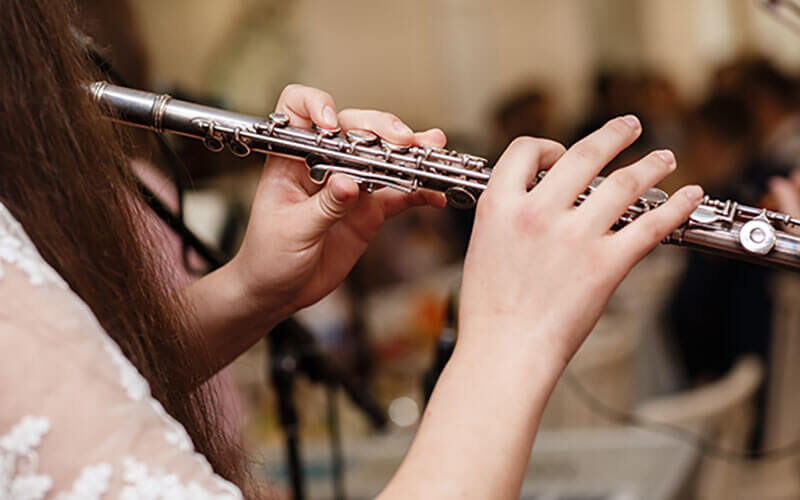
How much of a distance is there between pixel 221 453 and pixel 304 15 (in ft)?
16.2

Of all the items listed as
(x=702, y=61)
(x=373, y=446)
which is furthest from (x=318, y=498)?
(x=702, y=61)

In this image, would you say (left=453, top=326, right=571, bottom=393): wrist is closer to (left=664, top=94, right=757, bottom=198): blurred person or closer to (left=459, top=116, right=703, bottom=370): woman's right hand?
(left=459, top=116, right=703, bottom=370): woman's right hand

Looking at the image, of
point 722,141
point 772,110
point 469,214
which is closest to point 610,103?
point 469,214

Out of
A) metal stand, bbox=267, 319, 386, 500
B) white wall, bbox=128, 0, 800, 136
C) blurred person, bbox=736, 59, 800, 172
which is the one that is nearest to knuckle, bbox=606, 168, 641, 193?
metal stand, bbox=267, 319, 386, 500

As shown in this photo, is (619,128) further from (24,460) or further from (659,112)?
(659,112)

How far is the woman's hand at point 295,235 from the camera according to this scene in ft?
2.72

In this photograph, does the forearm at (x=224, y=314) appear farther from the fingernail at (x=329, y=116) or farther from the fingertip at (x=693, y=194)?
the fingertip at (x=693, y=194)

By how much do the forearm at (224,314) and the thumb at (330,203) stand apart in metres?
0.11

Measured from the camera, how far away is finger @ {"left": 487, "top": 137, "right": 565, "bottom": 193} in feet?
2.11

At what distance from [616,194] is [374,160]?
0.82ft

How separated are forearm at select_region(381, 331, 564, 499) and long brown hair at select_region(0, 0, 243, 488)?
0.20 meters

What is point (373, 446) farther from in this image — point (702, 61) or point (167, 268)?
point (702, 61)

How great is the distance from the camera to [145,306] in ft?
2.22

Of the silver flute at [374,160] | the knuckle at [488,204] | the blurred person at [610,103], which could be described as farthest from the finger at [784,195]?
the blurred person at [610,103]
